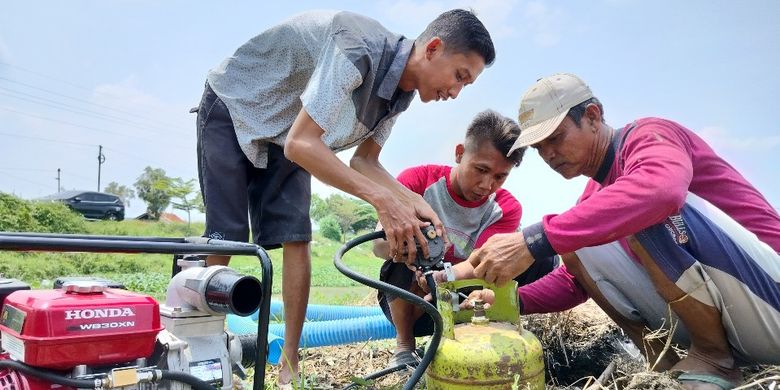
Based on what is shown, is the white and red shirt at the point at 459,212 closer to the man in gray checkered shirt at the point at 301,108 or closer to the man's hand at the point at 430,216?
the man in gray checkered shirt at the point at 301,108

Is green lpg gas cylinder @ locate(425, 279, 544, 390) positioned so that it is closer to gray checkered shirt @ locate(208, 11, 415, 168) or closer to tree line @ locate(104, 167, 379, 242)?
gray checkered shirt @ locate(208, 11, 415, 168)

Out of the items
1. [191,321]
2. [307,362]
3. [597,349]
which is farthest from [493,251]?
[307,362]

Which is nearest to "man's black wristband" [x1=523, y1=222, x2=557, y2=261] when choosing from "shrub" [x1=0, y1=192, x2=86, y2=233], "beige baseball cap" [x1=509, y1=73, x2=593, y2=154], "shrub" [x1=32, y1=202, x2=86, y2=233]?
"beige baseball cap" [x1=509, y1=73, x2=593, y2=154]

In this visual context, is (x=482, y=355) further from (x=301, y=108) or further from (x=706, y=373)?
(x=301, y=108)

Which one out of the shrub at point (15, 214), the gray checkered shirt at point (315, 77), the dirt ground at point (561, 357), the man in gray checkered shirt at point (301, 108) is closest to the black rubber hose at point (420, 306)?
the man in gray checkered shirt at point (301, 108)

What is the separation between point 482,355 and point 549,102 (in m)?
1.15

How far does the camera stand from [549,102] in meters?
2.53

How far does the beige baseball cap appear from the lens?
2.51 m

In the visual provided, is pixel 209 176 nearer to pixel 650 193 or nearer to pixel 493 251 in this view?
pixel 493 251

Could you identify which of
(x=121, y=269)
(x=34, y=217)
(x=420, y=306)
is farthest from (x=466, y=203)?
(x=34, y=217)

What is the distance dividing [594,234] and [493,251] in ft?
1.20

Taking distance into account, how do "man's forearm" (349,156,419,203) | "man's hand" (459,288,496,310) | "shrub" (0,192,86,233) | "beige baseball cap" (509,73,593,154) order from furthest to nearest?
1. "shrub" (0,192,86,233)
2. "man's forearm" (349,156,419,203)
3. "beige baseball cap" (509,73,593,154)
4. "man's hand" (459,288,496,310)

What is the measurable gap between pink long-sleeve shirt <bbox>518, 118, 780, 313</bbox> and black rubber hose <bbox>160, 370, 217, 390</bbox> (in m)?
1.21

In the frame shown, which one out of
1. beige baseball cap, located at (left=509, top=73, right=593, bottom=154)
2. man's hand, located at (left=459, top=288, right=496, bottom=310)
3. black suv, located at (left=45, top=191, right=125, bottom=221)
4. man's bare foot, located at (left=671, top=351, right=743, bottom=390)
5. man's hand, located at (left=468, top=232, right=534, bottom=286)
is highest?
black suv, located at (left=45, top=191, right=125, bottom=221)
